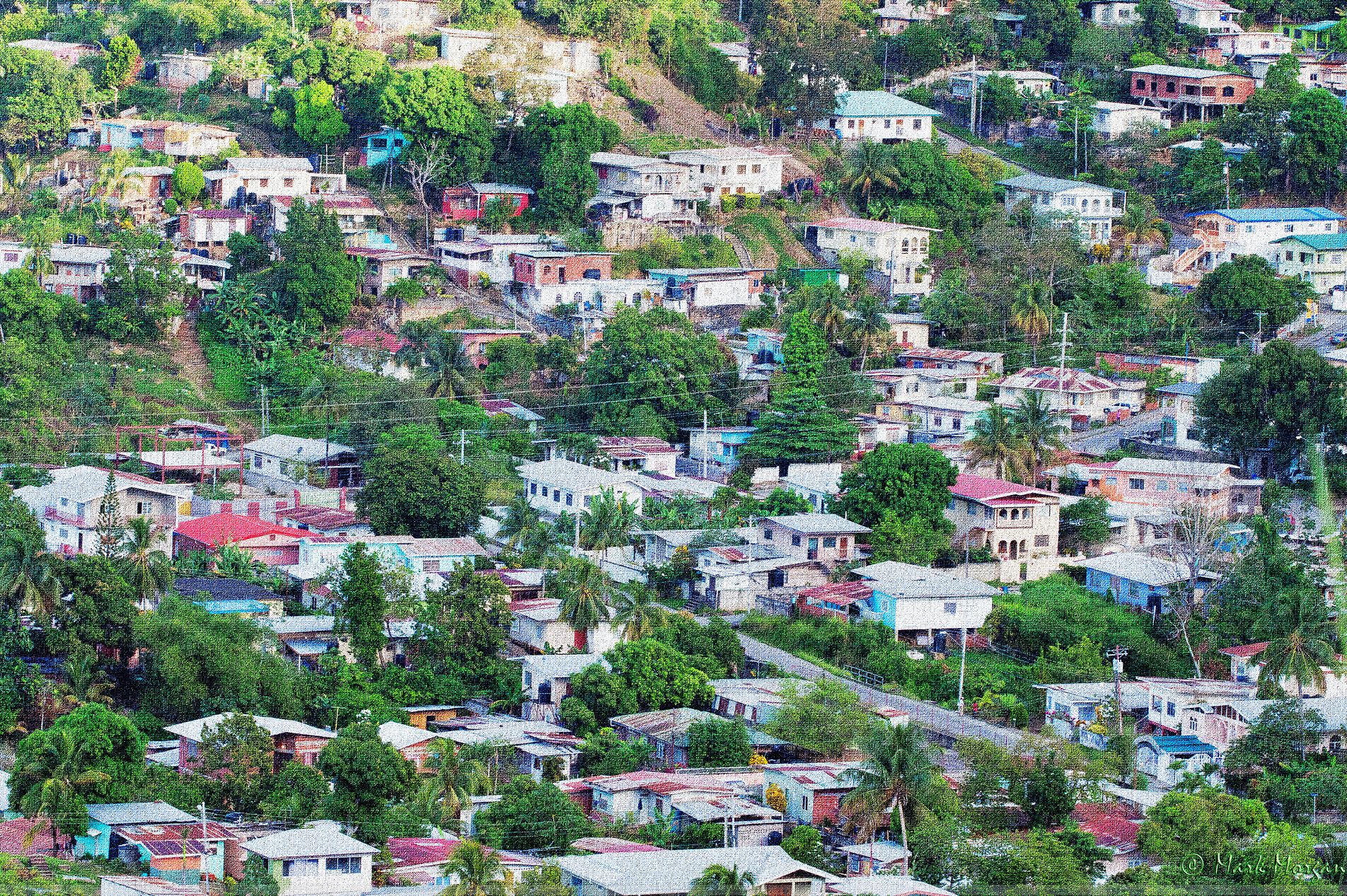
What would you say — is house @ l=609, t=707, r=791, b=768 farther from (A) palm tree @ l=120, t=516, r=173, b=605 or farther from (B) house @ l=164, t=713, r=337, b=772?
(A) palm tree @ l=120, t=516, r=173, b=605

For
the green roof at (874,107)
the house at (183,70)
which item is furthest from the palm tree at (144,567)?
the green roof at (874,107)

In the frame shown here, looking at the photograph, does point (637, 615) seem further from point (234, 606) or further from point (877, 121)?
point (877, 121)

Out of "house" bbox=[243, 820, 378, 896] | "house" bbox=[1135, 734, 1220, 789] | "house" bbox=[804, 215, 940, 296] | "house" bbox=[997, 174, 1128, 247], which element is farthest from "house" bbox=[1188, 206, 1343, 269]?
"house" bbox=[243, 820, 378, 896]

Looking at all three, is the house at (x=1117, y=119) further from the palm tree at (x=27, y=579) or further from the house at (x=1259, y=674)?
the palm tree at (x=27, y=579)

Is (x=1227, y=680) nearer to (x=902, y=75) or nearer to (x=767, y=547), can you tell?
(x=767, y=547)

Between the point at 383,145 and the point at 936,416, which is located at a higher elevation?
the point at 383,145

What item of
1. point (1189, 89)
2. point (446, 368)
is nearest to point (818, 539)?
point (446, 368)
